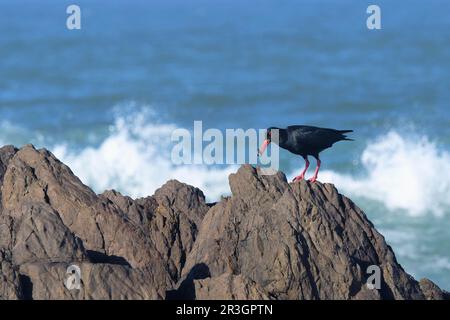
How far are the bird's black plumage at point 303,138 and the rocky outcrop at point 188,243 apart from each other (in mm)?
3653

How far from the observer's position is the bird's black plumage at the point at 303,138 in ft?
87.2

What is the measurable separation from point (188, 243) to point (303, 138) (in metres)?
5.09

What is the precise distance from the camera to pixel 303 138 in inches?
1051

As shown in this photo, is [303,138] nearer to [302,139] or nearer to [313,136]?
[302,139]

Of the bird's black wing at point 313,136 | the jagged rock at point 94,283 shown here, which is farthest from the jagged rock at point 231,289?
the bird's black wing at point 313,136

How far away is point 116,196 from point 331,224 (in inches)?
122

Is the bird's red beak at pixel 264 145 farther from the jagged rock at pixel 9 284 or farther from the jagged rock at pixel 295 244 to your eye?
the jagged rock at pixel 9 284

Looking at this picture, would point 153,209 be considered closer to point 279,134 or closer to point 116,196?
point 116,196

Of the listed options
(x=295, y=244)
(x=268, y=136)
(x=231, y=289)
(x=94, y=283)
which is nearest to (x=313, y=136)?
(x=268, y=136)

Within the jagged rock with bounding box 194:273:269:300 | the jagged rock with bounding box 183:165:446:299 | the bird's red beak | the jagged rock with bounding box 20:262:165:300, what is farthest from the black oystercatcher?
the jagged rock with bounding box 20:262:165:300
